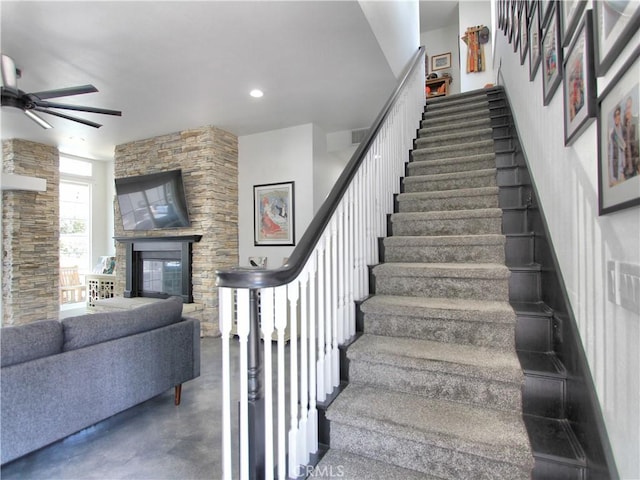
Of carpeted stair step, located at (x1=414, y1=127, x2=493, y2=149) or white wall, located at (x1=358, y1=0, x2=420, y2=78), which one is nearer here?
white wall, located at (x1=358, y1=0, x2=420, y2=78)

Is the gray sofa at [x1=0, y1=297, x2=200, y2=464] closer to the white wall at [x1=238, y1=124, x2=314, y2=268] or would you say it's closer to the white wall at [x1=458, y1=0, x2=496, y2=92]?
the white wall at [x1=238, y1=124, x2=314, y2=268]

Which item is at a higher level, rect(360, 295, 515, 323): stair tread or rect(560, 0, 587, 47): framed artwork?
rect(560, 0, 587, 47): framed artwork

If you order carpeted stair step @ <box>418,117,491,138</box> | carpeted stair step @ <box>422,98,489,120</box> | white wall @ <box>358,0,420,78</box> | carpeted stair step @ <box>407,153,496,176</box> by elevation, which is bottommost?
carpeted stair step @ <box>407,153,496,176</box>

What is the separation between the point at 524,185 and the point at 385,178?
962 millimetres

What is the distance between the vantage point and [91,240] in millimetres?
6840

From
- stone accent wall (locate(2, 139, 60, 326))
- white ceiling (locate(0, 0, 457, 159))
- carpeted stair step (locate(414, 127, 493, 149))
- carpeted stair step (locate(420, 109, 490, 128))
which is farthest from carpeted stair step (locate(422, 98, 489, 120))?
stone accent wall (locate(2, 139, 60, 326))

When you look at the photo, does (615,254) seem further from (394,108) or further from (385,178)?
(394,108)

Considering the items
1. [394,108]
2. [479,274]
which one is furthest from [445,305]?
[394,108]

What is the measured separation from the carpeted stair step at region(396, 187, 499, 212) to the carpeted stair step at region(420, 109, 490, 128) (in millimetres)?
1462

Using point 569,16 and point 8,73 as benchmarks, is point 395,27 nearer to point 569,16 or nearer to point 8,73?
point 569,16

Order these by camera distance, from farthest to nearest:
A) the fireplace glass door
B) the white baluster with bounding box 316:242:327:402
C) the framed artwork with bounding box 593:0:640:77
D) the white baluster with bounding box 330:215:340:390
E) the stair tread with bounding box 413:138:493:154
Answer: the fireplace glass door → the stair tread with bounding box 413:138:493:154 → the white baluster with bounding box 330:215:340:390 → the white baluster with bounding box 316:242:327:402 → the framed artwork with bounding box 593:0:640:77

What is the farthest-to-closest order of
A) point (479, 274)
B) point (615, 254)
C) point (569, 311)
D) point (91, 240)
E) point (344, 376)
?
point (91, 240) → point (479, 274) → point (344, 376) → point (569, 311) → point (615, 254)

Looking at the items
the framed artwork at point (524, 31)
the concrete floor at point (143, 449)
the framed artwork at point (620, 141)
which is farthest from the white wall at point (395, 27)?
the concrete floor at point (143, 449)

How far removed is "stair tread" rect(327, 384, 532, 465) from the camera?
1.20m
